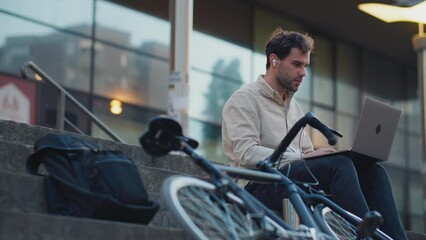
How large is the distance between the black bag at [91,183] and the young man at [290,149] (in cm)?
94

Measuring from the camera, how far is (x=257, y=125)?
5.72 metres

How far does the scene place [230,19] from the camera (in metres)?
17.2

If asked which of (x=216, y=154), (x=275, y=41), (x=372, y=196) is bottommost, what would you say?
(x=216, y=154)

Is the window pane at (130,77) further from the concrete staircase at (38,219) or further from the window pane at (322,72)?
the concrete staircase at (38,219)

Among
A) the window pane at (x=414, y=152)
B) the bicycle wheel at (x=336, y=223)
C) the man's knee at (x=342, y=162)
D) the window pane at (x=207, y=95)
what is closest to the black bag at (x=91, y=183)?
the bicycle wheel at (x=336, y=223)

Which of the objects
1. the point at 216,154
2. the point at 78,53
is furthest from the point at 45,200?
the point at 216,154

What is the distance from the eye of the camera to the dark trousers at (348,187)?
520 cm

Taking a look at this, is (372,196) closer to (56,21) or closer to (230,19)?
(56,21)

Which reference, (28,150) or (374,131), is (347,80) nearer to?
Answer: (374,131)

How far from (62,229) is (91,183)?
35 centimetres

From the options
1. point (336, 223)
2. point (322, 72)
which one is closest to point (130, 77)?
point (322, 72)

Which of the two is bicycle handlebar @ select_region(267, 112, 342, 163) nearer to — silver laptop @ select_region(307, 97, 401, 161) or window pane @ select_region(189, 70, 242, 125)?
silver laptop @ select_region(307, 97, 401, 161)

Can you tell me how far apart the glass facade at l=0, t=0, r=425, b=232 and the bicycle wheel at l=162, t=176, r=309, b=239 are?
807 centimetres

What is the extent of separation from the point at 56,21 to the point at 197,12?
3476 mm
